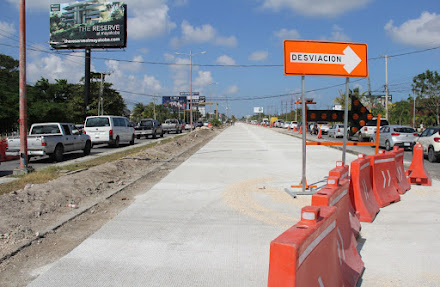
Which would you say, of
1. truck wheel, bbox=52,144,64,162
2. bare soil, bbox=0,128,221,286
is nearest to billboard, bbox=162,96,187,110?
truck wheel, bbox=52,144,64,162

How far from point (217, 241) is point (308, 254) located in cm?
279

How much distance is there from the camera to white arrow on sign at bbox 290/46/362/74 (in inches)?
315

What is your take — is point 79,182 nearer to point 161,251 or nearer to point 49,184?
point 49,184

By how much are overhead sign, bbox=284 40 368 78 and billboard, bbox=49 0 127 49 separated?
135ft

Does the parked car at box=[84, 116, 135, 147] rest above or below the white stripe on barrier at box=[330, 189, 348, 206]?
above

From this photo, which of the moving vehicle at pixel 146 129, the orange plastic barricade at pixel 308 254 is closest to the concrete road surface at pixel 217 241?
the orange plastic barricade at pixel 308 254

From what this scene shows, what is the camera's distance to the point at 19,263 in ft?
14.9

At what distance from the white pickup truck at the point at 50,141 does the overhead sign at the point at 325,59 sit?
444 inches

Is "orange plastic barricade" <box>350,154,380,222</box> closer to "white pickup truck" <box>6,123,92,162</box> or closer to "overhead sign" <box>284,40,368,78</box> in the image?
"overhead sign" <box>284,40,368,78</box>

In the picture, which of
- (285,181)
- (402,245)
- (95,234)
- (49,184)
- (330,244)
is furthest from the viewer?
(285,181)

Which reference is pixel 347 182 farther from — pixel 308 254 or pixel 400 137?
pixel 400 137

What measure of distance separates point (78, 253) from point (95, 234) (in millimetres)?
819

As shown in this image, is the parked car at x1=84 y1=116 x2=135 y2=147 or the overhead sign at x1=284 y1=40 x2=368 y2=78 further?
the parked car at x1=84 y1=116 x2=135 y2=147

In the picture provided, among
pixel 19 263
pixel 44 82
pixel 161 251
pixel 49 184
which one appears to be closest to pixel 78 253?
pixel 19 263
